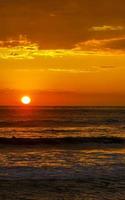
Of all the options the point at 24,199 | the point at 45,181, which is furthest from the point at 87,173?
the point at 24,199

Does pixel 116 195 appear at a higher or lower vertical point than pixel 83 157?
lower

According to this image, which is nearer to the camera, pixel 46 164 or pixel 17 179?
pixel 17 179

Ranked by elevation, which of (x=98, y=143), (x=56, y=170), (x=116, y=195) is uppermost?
(x=98, y=143)

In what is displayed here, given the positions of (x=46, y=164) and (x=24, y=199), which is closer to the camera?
(x=24, y=199)

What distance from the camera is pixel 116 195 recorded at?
1533 cm

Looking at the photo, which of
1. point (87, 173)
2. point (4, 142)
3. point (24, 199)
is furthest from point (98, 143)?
point (24, 199)

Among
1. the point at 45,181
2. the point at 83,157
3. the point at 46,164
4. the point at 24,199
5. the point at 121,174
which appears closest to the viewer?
the point at 24,199

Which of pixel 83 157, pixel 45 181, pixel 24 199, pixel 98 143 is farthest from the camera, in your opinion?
pixel 98 143

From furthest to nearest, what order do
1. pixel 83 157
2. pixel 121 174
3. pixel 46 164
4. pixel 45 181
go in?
1. pixel 83 157
2. pixel 46 164
3. pixel 121 174
4. pixel 45 181

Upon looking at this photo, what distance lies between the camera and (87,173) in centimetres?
1989

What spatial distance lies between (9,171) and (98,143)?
61.3 ft

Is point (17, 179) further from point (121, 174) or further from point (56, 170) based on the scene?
point (121, 174)

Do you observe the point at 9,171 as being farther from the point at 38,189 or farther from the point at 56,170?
the point at 38,189

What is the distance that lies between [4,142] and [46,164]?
53.0 feet
